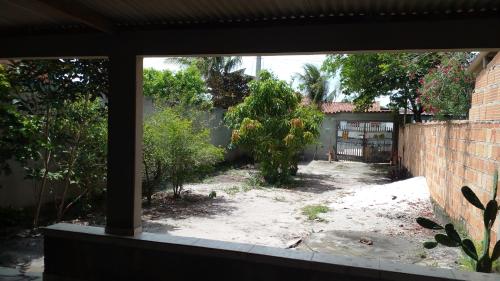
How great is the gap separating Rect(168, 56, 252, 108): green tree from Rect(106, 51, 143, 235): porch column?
16.4 metres

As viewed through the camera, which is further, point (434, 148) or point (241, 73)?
point (241, 73)

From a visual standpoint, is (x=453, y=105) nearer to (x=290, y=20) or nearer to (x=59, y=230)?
(x=290, y=20)

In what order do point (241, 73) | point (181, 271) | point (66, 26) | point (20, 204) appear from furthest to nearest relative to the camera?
point (241, 73) → point (20, 204) → point (66, 26) → point (181, 271)

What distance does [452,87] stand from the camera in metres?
8.04

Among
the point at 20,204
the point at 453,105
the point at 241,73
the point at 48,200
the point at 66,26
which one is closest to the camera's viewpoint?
the point at 66,26

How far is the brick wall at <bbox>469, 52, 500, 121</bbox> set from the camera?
465 cm

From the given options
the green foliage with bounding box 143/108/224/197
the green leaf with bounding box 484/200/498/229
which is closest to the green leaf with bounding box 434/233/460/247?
the green leaf with bounding box 484/200/498/229

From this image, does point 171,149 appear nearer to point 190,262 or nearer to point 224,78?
point 190,262

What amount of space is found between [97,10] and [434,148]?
286 inches

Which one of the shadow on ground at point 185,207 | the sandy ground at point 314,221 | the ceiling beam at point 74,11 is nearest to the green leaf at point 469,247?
the sandy ground at point 314,221

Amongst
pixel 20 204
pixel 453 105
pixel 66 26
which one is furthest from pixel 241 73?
pixel 66 26

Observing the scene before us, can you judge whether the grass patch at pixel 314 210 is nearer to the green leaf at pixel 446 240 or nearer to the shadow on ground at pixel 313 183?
the shadow on ground at pixel 313 183

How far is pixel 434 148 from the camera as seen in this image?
827 centimetres

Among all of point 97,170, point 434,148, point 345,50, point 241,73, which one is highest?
point 241,73
